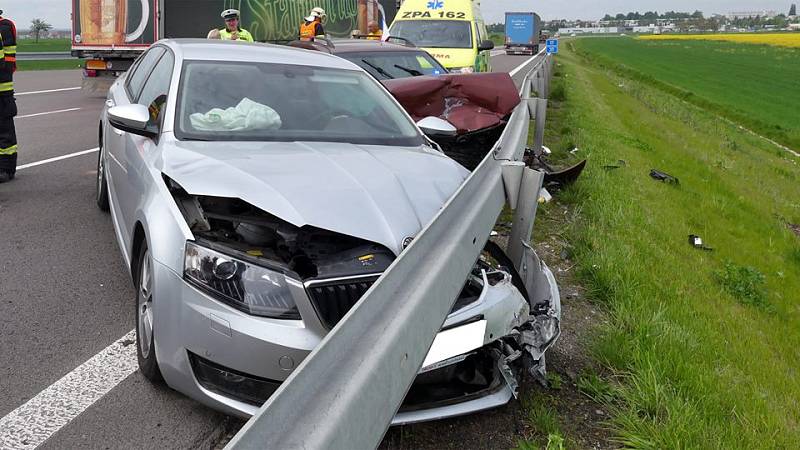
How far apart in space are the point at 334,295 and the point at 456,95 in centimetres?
416

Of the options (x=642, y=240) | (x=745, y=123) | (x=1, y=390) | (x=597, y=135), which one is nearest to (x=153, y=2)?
(x=597, y=135)

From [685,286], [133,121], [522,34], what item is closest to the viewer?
[133,121]

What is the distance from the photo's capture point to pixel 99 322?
4297mm

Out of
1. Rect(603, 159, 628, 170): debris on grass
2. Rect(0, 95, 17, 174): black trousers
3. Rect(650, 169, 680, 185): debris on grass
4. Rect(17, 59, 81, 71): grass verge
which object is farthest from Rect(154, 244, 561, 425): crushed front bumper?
Rect(17, 59, 81, 71): grass verge

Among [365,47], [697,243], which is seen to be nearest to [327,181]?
[697,243]

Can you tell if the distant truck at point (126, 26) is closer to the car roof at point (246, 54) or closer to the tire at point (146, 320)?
the car roof at point (246, 54)

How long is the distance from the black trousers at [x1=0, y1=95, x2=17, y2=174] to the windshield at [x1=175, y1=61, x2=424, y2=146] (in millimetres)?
3782

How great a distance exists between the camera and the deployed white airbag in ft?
14.6

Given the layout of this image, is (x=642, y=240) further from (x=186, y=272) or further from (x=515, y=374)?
(x=186, y=272)

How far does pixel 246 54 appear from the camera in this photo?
204 inches

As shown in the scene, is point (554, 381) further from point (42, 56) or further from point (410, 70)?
point (42, 56)

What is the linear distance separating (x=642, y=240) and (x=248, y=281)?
4.18 m

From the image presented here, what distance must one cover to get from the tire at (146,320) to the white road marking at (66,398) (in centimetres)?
16

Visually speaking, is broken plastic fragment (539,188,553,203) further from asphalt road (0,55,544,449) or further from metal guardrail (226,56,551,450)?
metal guardrail (226,56,551,450)
